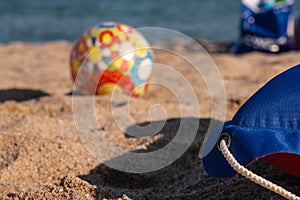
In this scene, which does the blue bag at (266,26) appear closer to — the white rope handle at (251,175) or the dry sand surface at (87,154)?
the dry sand surface at (87,154)

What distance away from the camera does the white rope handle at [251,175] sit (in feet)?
5.92

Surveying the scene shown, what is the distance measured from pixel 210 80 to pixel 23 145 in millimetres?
→ 2336

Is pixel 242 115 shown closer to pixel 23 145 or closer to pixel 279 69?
pixel 23 145

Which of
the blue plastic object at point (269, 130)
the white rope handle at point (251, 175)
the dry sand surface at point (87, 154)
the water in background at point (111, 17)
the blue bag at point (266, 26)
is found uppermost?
the blue plastic object at point (269, 130)

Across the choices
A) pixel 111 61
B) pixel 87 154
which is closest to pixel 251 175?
pixel 87 154

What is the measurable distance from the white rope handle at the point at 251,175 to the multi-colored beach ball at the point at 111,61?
6.03 feet

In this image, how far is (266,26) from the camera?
6277mm

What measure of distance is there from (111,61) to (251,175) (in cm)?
203

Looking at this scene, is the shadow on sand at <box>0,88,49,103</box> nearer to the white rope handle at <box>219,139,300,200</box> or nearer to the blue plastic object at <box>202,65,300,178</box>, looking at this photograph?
the blue plastic object at <box>202,65,300,178</box>

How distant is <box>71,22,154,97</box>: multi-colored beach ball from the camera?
367 cm

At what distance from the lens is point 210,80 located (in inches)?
182

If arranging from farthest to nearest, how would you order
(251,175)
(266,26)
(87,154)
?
(266,26) < (87,154) < (251,175)

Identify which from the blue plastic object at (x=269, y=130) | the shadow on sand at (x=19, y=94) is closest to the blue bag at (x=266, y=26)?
the shadow on sand at (x=19, y=94)

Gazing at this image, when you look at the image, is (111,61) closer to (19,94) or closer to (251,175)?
(19,94)
